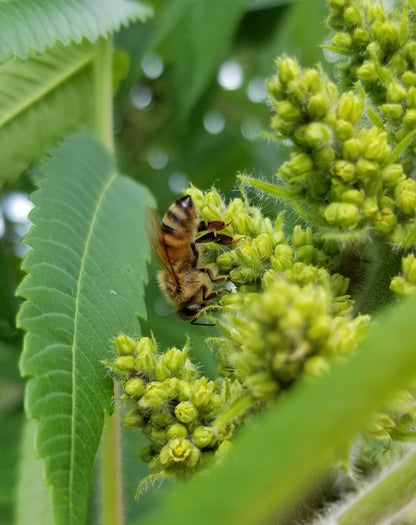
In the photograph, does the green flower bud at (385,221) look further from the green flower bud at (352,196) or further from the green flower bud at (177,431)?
the green flower bud at (177,431)

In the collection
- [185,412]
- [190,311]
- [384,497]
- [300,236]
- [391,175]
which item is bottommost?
[384,497]

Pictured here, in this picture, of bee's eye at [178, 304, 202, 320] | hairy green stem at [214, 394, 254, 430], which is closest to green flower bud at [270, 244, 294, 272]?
hairy green stem at [214, 394, 254, 430]

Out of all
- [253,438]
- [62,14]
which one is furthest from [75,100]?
[253,438]

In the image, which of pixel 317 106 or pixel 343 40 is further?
pixel 343 40

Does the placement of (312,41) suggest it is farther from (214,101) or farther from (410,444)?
(410,444)

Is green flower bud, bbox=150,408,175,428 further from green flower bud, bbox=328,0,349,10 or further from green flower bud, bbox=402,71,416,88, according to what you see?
green flower bud, bbox=328,0,349,10

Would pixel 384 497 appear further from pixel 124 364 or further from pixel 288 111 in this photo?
pixel 288 111

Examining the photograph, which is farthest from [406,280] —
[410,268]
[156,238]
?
[156,238]
